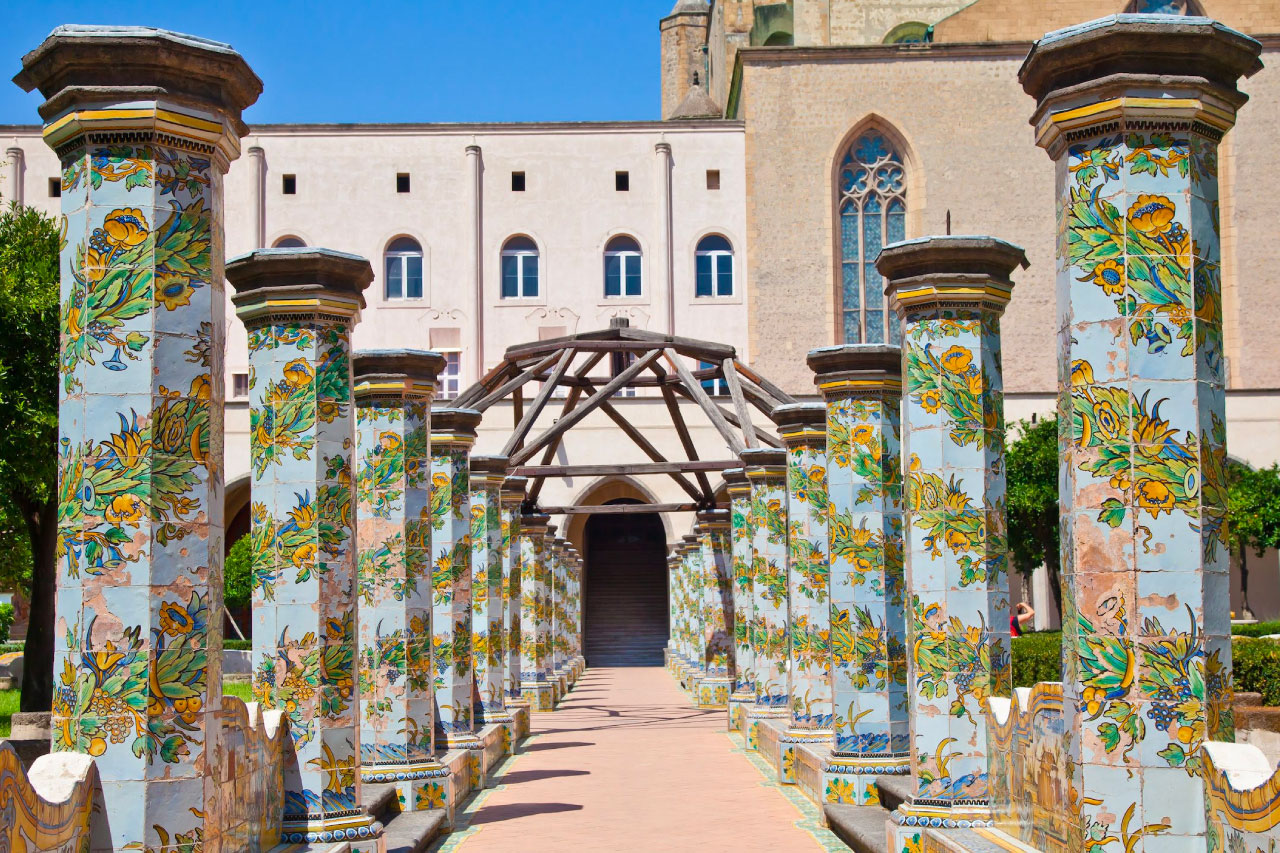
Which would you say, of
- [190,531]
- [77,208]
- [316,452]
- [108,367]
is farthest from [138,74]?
[316,452]

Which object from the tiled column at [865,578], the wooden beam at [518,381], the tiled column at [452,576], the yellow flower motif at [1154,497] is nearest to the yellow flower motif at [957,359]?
the tiled column at [865,578]

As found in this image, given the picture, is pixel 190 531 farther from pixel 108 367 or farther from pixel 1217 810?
pixel 1217 810

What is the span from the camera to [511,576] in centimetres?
1966

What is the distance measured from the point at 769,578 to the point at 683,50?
4224cm

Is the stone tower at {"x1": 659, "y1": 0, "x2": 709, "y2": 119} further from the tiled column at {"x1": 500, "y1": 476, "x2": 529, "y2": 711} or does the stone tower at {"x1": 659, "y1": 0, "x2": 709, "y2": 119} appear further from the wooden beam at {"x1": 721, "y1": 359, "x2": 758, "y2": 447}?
the tiled column at {"x1": 500, "y1": 476, "x2": 529, "y2": 711}

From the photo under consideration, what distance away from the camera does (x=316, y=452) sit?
29.3 ft

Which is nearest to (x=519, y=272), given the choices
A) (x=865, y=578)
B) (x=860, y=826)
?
(x=865, y=578)

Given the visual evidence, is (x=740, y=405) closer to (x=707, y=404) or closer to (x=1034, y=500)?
(x=707, y=404)

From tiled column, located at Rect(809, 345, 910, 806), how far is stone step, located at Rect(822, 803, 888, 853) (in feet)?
1.14

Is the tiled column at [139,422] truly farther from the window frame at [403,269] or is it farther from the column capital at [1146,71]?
the window frame at [403,269]

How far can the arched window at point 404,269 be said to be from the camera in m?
39.0

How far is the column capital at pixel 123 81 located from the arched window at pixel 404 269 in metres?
32.5

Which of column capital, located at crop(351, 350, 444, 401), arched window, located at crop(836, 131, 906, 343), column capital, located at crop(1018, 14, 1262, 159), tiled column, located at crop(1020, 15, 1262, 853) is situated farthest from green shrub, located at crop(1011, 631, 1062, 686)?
arched window, located at crop(836, 131, 906, 343)

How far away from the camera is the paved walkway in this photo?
35.9ft
